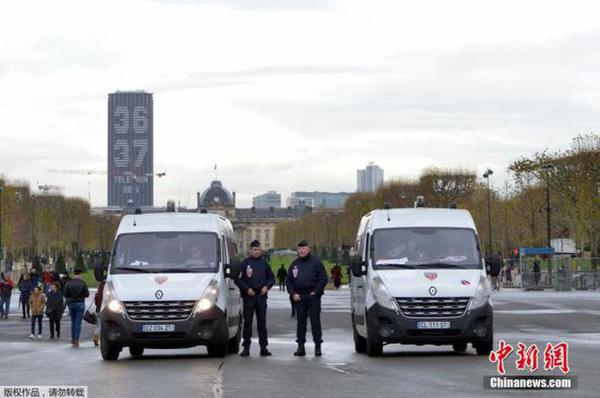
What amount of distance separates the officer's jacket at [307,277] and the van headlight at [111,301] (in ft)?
8.69

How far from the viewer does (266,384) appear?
18.0 m

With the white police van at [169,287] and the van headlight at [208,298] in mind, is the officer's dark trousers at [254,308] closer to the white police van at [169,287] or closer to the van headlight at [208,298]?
the white police van at [169,287]

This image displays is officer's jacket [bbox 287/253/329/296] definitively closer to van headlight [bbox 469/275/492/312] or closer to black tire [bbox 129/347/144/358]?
van headlight [bbox 469/275/492/312]

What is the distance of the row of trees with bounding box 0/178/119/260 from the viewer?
129625 millimetres

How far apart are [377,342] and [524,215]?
87140 millimetres

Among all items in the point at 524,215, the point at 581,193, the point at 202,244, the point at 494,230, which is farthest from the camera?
the point at 494,230

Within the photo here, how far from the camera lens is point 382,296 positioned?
22.9 meters

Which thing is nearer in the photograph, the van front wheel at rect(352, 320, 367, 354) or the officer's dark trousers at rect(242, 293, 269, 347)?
the officer's dark trousers at rect(242, 293, 269, 347)

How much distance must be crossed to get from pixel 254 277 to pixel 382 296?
2243mm

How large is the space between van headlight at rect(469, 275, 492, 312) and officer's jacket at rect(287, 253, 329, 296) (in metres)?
2.32

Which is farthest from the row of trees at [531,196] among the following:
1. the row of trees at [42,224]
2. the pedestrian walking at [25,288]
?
the pedestrian walking at [25,288]

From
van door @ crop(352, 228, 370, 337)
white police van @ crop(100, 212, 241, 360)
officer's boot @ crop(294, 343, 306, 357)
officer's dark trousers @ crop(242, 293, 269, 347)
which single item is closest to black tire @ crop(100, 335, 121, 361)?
white police van @ crop(100, 212, 241, 360)

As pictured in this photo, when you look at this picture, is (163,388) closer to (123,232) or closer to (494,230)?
(123,232)

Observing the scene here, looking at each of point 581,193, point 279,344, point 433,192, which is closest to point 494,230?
point 433,192
